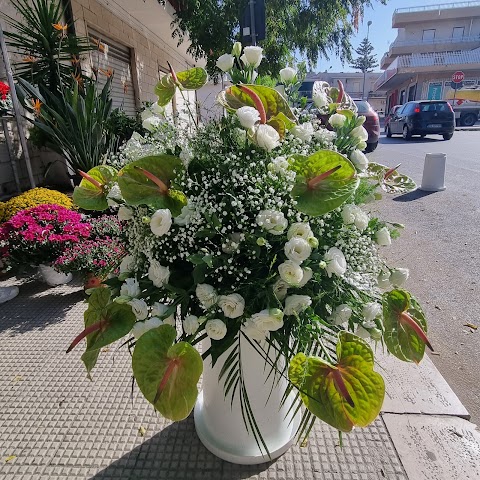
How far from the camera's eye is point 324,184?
42.2 inches

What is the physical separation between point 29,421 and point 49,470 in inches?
15.5

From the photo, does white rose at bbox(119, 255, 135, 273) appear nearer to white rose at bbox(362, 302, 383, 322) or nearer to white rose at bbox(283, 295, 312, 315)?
white rose at bbox(283, 295, 312, 315)

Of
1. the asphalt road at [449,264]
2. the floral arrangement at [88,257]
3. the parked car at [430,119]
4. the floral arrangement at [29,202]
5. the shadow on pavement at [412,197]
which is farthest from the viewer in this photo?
the parked car at [430,119]

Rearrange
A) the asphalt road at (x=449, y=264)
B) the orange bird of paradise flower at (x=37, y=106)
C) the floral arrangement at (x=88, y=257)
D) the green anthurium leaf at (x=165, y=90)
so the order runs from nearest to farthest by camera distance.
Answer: the green anthurium leaf at (x=165, y=90) → the asphalt road at (x=449, y=264) → the floral arrangement at (x=88, y=257) → the orange bird of paradise flower at (x=37, y=106)

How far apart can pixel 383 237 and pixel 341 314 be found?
32 centimetres

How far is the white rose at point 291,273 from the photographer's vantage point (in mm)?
1056

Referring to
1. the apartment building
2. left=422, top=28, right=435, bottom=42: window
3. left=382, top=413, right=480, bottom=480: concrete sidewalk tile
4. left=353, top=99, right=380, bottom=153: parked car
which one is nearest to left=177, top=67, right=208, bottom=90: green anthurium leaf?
left=382, top=413, right=480, bottom=480: concrete sidewalk tile

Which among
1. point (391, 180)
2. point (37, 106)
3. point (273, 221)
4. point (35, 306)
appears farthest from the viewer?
point (37, 106)

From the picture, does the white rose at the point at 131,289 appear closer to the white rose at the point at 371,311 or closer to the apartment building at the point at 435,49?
the white rose at the point at 371,311

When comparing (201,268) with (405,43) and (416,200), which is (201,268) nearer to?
(416,200)

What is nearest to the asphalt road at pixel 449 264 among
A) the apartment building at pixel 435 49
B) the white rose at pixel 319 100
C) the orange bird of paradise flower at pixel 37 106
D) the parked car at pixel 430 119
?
the white rose at pixel 319 100

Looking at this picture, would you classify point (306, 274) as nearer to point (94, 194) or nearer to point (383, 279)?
point (383, 279)

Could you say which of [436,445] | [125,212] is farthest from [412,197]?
[125,212]

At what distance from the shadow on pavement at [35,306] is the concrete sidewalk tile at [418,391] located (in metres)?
2.51
